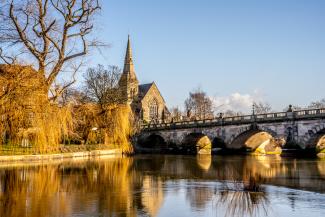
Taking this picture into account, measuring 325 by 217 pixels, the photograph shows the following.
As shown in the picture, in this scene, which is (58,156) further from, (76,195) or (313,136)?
(313,136)

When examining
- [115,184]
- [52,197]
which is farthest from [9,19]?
[52,197]

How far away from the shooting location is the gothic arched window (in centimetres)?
8669

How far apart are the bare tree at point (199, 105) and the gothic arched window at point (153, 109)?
646 cm

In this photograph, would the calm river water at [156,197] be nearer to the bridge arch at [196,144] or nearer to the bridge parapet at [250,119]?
the bridge parapet at [250,119]

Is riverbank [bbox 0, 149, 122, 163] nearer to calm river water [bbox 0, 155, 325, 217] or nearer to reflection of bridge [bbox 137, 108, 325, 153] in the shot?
calm river water [bbox 0, 155, 325, 217]

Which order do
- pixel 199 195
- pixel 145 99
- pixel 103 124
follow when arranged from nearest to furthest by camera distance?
1. pixel 199 195
2. pixel 103 124
3. pixel 145 99

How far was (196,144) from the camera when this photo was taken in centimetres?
6022

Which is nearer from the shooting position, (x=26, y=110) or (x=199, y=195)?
(x=199, y=195)

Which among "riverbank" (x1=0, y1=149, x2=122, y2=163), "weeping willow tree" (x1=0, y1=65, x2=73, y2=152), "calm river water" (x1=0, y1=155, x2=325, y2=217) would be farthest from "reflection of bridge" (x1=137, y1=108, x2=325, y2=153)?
"weeping willow tree" (x1=0, y1=65, x2=73, y2=152)

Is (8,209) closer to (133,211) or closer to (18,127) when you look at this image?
(133,211)

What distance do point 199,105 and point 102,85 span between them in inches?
1497

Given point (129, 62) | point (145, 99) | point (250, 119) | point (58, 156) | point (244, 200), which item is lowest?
point (244, 200)

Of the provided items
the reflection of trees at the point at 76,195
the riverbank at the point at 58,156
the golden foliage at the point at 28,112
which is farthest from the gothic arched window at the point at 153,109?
the reflection of trees at the point at 76,195

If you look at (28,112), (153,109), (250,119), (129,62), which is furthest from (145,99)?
(28,112)
